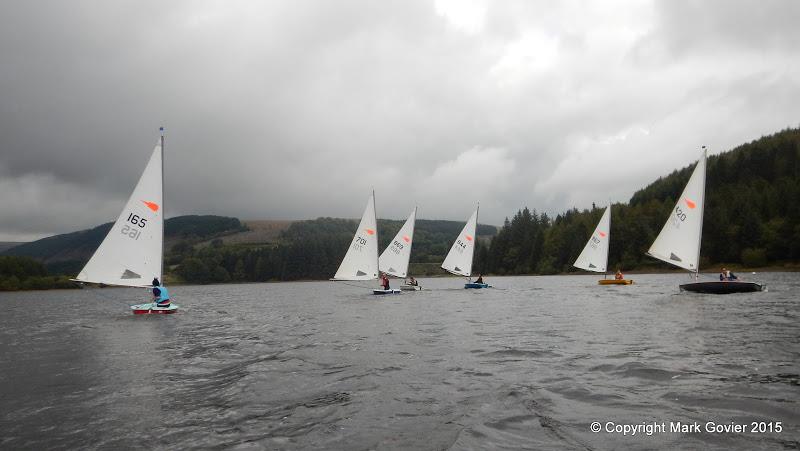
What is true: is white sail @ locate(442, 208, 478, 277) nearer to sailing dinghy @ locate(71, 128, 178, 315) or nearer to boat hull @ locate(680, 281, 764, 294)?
boat hull @ locate(680, 281, 764, 294)

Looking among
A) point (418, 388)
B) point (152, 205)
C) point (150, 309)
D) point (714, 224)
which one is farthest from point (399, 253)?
point (714, 224)

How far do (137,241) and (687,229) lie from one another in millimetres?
37556

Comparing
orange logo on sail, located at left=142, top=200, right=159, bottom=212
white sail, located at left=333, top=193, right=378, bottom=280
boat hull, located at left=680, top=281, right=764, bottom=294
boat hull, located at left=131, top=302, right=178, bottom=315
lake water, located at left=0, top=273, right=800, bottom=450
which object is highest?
orange logo on sail, located at left=142, top=200, right=159, bottom=212

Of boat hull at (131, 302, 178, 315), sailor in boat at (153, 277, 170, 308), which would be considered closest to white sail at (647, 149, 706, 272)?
sailor in boat at (153, 277, 170, 308)

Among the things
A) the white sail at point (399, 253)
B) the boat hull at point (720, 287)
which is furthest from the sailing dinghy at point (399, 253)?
the boat hull at point (720, 287)

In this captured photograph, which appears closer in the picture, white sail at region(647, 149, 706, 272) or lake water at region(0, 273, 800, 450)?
lake water at region(0, 273, 800, 450)

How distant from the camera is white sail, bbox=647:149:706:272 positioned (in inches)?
1478

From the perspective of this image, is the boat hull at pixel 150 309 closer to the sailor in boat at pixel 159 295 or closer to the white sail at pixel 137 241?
the sailor in boat at pixel 159 295

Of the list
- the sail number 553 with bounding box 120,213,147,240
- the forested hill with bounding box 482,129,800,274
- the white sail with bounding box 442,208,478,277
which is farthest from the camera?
the forested hill with bounding box 482,129,800,274

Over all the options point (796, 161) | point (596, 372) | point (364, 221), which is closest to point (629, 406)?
point (596, 372)

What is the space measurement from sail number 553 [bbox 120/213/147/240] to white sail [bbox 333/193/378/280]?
2166cm

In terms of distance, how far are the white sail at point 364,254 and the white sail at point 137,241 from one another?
68.5 ft

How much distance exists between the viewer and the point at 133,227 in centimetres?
2991

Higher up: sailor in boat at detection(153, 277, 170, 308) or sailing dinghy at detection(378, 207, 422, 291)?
sailing dinghy at detection(378, 207, 422, 291)
